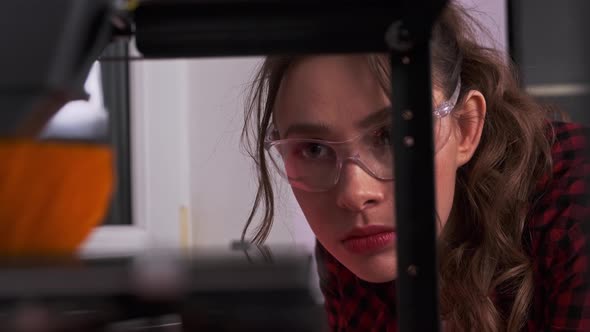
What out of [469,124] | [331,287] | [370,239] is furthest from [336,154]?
[331,287]

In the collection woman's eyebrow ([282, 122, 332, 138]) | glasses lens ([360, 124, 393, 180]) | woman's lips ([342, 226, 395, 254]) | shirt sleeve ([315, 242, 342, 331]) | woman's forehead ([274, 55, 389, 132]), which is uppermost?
woman's forehead ([274, 55, 389, 132])

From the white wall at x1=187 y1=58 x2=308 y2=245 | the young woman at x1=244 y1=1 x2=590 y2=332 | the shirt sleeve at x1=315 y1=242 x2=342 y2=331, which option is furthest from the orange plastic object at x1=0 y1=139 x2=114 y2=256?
the white wall at x1=187 y1=58 x2=308 y2=245

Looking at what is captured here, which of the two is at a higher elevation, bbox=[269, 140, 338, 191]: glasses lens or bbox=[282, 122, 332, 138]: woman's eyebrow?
bbox=[282, 122, 332, 138]: woman's eyebrow

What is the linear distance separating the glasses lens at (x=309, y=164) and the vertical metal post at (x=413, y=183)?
45cm

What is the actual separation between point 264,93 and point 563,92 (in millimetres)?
1361

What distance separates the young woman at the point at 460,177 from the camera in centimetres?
97

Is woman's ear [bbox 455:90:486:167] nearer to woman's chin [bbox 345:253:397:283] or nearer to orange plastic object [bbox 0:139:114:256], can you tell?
woman's chin [bbox 345:253:397:283]

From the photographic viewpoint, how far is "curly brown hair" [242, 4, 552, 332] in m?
1.14

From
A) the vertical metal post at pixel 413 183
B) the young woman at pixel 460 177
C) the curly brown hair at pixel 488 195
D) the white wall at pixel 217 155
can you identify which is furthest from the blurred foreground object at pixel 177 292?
the white wall at pixel 217 155

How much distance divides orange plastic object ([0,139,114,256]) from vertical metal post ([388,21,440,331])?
24 centimetres

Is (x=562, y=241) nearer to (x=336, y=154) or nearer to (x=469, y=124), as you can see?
(x=469, y=124)

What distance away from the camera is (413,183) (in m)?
0.53

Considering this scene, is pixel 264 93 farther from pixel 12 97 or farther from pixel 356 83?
pixel 12 97

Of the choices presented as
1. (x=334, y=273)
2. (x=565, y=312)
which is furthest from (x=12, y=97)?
(x=334, y=273)
